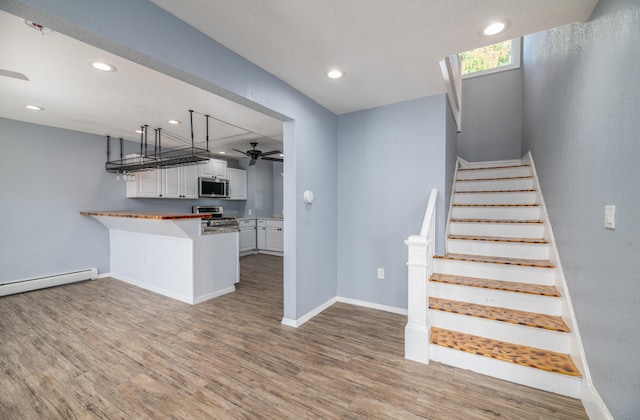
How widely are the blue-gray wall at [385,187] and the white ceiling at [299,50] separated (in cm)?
22

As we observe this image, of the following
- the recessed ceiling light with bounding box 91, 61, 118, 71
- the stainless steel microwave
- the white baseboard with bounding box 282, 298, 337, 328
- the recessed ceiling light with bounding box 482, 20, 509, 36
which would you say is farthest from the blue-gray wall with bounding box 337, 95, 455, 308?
the stainless steel microwave

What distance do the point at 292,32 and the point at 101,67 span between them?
67.9 inches

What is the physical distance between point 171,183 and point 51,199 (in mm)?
1684

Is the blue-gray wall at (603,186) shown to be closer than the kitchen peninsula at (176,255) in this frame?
Yes

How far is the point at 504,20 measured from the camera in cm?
170

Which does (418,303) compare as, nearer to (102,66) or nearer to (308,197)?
(308,197)

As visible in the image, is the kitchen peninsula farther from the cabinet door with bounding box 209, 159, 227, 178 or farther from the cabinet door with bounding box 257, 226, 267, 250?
the cabinet door with bounding box 257, 226, 267, 250

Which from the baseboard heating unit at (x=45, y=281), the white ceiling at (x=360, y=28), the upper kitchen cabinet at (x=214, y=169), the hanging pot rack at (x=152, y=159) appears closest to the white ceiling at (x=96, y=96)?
the hanging pot rack at (x=152, y=159)

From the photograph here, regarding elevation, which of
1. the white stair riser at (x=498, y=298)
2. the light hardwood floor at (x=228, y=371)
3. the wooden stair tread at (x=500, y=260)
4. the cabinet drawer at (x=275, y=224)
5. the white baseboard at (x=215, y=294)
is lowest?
the light hardwood floor at (x=228, y=371)

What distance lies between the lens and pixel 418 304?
2186 millimetres

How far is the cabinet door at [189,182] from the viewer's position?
17.8 feet

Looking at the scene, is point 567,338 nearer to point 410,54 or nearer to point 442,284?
point 442,284

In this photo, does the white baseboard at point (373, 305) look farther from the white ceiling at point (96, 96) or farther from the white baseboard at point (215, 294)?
the white ceiling at point (96, 96)

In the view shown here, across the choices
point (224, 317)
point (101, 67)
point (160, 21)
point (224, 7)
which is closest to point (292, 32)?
point (224, 7)
